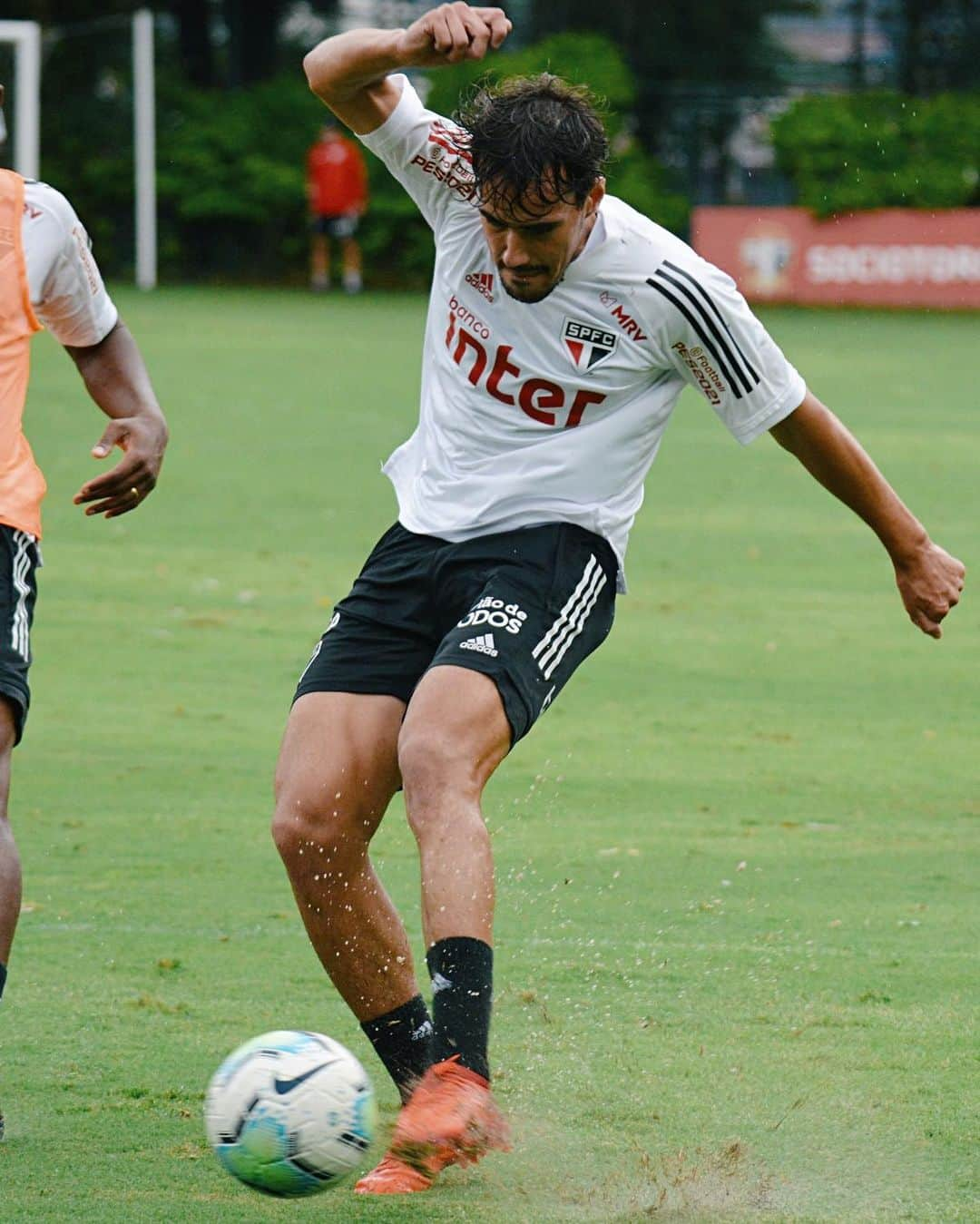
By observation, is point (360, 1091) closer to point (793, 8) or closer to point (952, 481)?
point (952, 481)

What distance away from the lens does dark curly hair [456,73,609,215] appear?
4430mm

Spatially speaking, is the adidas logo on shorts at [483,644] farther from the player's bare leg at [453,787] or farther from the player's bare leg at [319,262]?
the player's bare leg at [319,262]

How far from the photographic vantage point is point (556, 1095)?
4914 millimetres

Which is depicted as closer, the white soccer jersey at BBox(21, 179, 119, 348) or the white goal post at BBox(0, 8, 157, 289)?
the white soccer jersey at BBox(21, 179, 119, 348)

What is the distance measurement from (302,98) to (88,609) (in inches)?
1171

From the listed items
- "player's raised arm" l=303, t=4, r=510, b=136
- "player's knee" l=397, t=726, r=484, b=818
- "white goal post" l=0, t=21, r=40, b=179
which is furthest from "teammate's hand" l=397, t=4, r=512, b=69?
"white goal post" l=0, t=21, r=40, b=179

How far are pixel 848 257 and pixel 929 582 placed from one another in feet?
96.4

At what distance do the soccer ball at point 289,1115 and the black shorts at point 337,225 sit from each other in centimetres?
3289

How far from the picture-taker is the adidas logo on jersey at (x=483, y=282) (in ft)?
15.7

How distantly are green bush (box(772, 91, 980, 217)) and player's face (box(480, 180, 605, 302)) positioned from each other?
3035 centimetres

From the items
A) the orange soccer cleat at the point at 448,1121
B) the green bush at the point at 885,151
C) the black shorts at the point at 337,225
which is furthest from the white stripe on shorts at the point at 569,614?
the black shorts at the point at 337,225

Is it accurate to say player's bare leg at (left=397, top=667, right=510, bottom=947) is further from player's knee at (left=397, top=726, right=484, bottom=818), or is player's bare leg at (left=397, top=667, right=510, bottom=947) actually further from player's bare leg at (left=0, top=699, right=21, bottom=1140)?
A: player's bare leg at (left=0, top=699, right=21, bottom=1140)

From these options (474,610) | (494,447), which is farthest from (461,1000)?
(494,447)

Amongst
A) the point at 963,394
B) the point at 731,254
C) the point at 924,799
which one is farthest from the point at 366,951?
the point at 731,254
